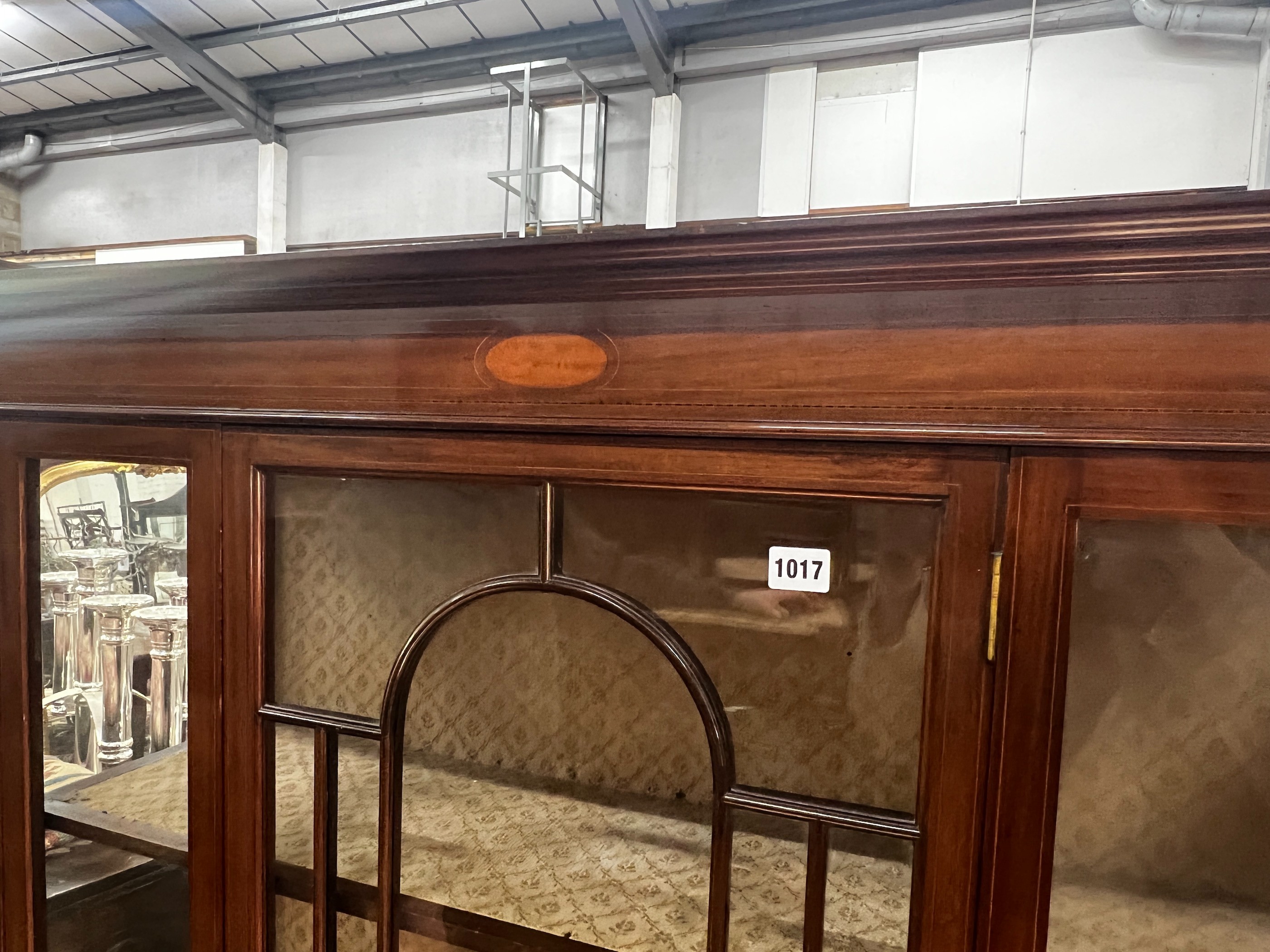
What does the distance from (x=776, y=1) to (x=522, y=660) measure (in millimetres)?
1546

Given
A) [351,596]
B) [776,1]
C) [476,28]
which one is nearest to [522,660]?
[351,596]

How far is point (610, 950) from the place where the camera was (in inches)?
26.3

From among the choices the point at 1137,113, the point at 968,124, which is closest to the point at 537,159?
the point at 968,124

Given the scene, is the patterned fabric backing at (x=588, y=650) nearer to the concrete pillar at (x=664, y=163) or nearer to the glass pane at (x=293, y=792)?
the glass pane at (x=293, y=792)

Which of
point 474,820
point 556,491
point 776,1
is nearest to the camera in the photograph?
point 556,491

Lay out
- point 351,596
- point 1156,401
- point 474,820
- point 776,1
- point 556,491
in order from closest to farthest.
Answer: point 1156,401 < point 556,491 < point 351,596 < point 474,820 < point 776,1

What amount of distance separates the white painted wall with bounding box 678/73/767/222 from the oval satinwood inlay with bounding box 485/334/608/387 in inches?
56.5

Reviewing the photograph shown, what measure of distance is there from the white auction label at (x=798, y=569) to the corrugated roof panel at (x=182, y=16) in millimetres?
2206

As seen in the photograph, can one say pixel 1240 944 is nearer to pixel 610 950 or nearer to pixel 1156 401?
pixel 1156 401

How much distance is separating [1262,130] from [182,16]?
253cm

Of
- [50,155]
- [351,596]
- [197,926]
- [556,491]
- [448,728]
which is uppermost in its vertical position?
[50,155]

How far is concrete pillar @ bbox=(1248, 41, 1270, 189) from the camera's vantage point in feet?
4.71

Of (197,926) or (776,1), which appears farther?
(776,1)

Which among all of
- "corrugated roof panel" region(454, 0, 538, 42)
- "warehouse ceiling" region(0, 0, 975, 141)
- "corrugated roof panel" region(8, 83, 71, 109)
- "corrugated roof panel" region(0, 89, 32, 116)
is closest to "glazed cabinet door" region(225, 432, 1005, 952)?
"warehouse ceiling" region(0, 0, 975, 141)
